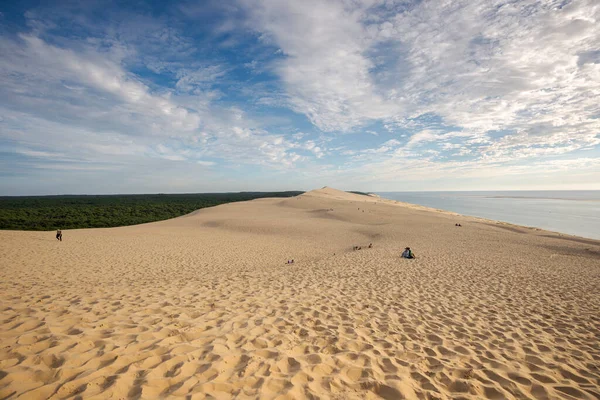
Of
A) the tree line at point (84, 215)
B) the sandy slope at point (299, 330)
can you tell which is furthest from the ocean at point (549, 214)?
the tree line at point (84, 215)

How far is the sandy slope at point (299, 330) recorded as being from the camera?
12.8 feet

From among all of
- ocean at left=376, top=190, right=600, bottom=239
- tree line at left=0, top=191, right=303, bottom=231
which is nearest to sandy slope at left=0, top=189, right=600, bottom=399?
tree line at left=0, top=191, right=303, bottom=231

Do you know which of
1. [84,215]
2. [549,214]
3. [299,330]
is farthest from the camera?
[549,214]

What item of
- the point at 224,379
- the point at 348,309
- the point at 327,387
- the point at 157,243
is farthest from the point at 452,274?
the point at 157,243

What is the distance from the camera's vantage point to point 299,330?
5.73 metres

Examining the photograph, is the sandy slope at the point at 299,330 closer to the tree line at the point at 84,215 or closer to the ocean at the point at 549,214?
the tree line at the point at 84,215

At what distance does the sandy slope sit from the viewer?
3.90 metres

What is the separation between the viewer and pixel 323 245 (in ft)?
70.5

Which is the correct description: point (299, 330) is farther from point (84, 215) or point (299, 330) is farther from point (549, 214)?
point (549, 214)

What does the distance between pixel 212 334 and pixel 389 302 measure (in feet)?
16.9

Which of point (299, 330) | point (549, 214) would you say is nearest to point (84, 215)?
point (299, 330)

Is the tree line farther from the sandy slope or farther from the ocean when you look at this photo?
the ocean

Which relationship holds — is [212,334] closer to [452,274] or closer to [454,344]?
[454,344]

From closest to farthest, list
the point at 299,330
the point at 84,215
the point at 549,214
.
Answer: the point at 299,330 < the point at 84,215 < the point at 549,214
